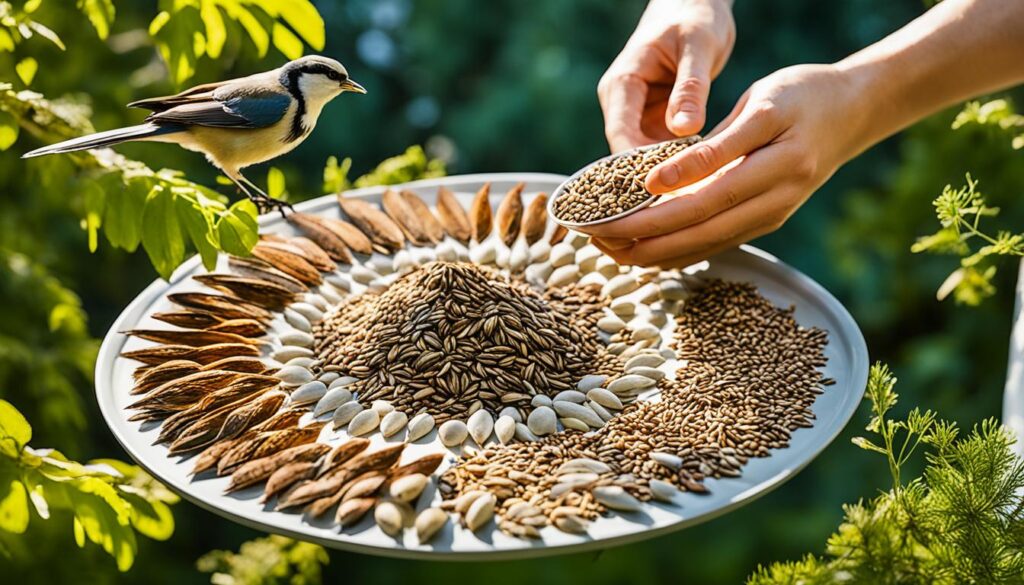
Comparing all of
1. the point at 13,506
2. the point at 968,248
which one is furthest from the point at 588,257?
the point at 13,506

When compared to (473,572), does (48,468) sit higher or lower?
Result: higher

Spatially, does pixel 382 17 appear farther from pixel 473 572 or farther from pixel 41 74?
pixel 473 572

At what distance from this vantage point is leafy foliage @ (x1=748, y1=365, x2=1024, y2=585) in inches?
37.6

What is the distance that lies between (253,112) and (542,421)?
497 millimetres

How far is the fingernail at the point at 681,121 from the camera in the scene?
1564mm

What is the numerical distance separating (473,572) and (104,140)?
96.9 inches

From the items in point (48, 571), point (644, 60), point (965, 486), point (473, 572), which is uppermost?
point (644, 60)

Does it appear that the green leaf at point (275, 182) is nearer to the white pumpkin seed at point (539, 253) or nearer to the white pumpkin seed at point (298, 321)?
the white pumpkin seed at point (298, 321)

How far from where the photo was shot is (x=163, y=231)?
124cm

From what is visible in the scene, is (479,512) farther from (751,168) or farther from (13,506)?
(751,168)

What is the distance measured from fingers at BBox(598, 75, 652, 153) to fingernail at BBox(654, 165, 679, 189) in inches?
12.6

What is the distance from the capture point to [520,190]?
6.05 feet

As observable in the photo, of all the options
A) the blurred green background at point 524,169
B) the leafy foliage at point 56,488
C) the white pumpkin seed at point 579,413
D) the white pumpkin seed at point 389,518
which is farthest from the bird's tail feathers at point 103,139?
the blurred green background at point 524,169

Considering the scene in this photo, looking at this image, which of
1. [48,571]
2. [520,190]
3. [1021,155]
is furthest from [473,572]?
[1021,155]
